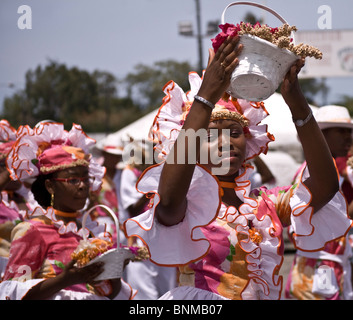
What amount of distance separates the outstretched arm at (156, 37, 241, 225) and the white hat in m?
3.25

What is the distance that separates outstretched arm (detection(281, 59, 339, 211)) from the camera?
235cm

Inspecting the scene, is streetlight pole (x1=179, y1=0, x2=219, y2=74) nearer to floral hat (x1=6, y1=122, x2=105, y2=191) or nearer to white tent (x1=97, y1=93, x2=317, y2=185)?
white tent (x1=97, y1=93, x2=317, y2=185)

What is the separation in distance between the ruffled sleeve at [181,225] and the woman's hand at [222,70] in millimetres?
348

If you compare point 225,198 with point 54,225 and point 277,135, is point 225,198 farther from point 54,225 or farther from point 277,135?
point 277,135

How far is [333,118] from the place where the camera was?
5.35 m

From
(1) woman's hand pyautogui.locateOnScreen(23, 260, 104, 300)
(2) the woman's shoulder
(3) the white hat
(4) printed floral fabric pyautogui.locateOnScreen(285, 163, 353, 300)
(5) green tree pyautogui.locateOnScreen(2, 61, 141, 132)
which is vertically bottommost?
(4) printed floral fabric pyautogui.locateOnScreen(285, 163, 353, 300)

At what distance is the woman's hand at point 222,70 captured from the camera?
2.21 m

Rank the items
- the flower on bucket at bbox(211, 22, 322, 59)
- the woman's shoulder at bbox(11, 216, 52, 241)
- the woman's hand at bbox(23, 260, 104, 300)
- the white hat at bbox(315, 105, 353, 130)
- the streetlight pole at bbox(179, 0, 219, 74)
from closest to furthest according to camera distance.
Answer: the flower on bucket at bbox(211, 22, 322, 59) → the woman's hand at bbox(23, 260, 104, 300) → the woman's shoulder at bbox(11, 216, 52, 241) → the white hat at bbox(315, 105, 353, 130) → the streetlight pole at bbox(179, 0, 219, 74)

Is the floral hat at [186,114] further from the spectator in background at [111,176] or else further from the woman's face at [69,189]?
the spectator in background at [111,176]

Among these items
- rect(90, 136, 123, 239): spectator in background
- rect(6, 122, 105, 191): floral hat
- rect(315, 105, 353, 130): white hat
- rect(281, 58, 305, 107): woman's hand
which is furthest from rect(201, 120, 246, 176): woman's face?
rect(90, 136, 123, 239): spectator in background

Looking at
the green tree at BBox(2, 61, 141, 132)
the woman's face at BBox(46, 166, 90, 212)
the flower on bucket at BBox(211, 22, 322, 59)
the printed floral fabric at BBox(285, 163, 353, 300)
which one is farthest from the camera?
the green tree at BBox(2, 61, 141, 132)

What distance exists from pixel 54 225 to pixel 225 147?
1631 millimetres

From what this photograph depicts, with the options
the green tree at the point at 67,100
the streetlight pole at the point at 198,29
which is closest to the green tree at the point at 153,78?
the green tree at the point at 67,100

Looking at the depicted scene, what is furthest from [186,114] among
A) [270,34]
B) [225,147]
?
[270,34]
